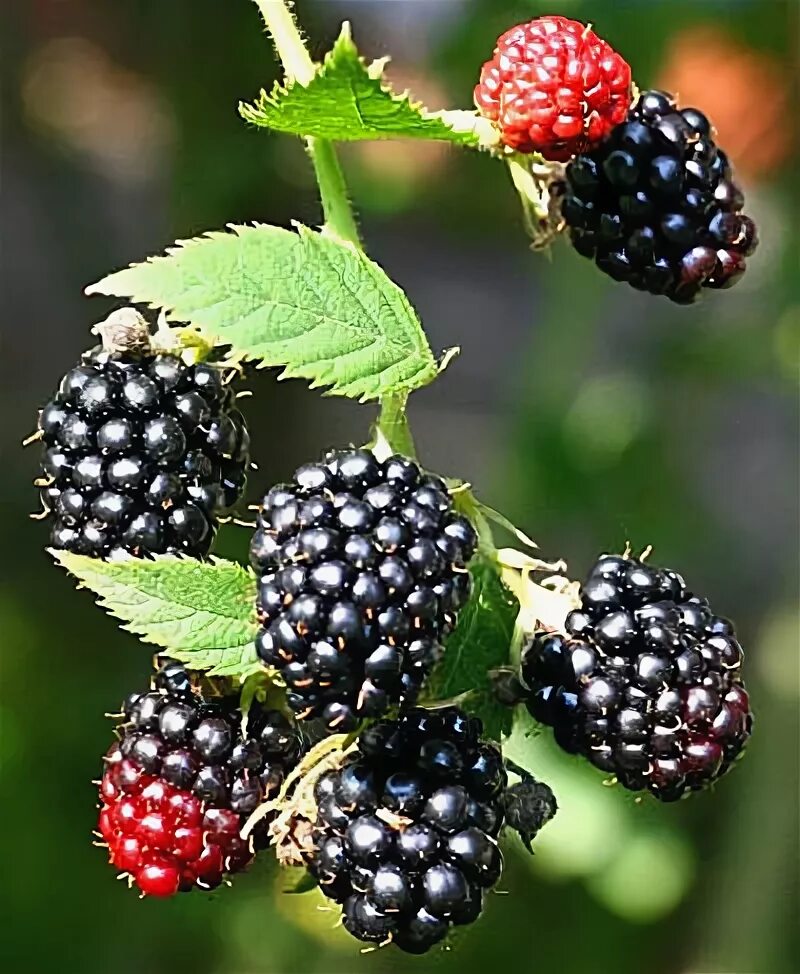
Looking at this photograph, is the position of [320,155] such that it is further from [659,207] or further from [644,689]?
[644,689]

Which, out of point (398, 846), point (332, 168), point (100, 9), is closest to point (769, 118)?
point (100, 9)

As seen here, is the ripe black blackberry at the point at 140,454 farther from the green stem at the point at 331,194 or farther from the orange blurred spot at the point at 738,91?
the orange blurred spot at the point at 738,91

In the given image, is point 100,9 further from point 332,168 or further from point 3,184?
point 332,168

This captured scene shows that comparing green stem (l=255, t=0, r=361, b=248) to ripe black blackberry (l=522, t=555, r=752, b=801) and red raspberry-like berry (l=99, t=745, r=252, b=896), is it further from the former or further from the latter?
red raspberry-like berry (l=99, t=745, r=252, b=896)

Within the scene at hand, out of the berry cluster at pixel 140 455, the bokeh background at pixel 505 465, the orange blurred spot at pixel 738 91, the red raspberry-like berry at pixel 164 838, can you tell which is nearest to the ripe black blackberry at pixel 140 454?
the berry cluster at pixel 140 455

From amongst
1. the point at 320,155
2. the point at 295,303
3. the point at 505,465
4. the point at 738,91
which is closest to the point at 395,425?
the point at 295,303
